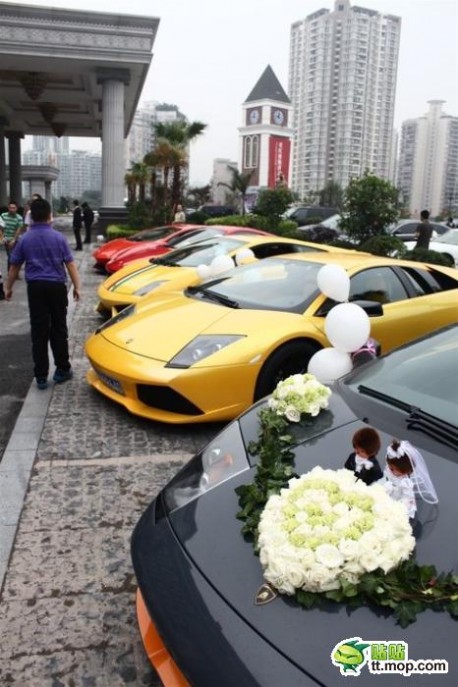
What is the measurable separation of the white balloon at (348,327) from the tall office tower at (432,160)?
94.9 m

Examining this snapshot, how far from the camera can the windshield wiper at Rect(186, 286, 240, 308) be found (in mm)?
5008

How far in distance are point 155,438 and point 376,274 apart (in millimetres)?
2473

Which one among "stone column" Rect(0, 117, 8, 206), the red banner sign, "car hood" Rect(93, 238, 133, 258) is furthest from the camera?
the red banner sign

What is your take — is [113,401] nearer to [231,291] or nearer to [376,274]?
[231,291]

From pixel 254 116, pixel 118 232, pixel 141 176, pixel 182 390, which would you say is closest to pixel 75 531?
pixel 182 390

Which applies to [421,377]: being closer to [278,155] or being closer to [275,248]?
[275,248]

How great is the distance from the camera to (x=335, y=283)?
460cm

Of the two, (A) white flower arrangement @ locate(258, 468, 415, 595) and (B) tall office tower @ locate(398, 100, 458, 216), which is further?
(B) tall office tower @ locate(398, 100, 458, 216)

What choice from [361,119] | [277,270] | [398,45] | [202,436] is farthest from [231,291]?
[398,45]

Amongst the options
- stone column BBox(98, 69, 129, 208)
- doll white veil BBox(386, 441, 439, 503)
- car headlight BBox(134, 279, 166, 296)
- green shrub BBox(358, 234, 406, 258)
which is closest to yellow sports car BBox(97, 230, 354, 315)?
car headlight BBox(134, 279, 166, 296)

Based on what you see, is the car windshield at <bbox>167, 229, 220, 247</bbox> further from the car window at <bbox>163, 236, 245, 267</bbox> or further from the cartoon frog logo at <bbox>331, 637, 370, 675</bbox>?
the cartoon frog logo at <bbox>331, 637, 370, 675</bbox>

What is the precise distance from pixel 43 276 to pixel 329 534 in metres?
4.01

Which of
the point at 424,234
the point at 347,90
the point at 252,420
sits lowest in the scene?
the point at 252,420

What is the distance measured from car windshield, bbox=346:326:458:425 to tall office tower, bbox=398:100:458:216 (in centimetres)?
9584
